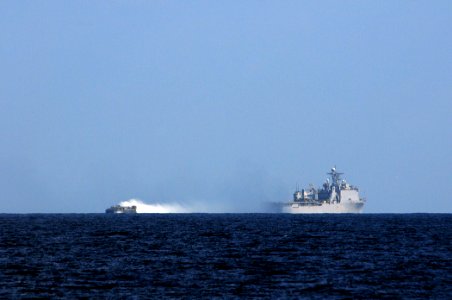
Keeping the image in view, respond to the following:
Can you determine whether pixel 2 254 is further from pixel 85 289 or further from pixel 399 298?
pixel 399 298

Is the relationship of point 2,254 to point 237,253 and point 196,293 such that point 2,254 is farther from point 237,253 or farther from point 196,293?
point 196,293

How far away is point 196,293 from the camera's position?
44844 millimetres

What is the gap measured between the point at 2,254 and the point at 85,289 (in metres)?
25.8

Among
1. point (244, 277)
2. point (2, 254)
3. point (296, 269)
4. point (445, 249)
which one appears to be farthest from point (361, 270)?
point (2, 254)

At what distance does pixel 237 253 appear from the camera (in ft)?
234

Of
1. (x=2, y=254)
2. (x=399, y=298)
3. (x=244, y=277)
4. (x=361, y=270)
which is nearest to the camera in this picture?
(x=399, y=298)

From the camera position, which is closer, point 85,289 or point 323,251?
point 85,289

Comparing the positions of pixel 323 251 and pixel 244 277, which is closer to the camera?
pixel 244 277

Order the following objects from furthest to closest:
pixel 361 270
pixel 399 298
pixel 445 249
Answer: pixel 445 249 → pixel 361 270 → pixel 399 298

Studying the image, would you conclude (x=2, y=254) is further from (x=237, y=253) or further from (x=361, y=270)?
(x=361, y=270)

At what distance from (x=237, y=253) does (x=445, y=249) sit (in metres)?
19.6

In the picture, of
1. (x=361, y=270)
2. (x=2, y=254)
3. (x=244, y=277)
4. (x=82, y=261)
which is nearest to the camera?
(x=244, y=277)

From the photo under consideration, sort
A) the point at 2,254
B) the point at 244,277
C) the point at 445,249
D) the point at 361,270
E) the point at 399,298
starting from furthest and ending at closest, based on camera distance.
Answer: the point at 445,249, the point at 2,254, the point at 361,270, the point at 244,277, the point at 399,298

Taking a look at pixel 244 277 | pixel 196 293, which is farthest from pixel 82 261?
pixel 196 293
